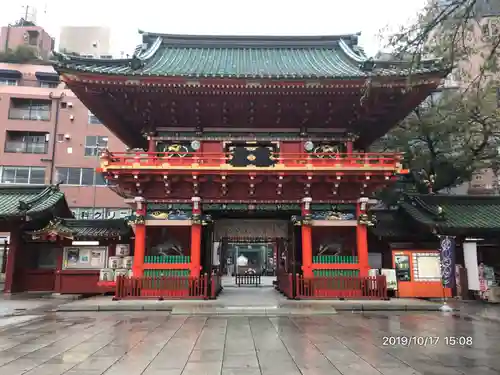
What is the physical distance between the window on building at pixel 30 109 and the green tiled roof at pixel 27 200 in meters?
20.0

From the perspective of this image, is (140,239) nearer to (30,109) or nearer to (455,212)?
(455,212)

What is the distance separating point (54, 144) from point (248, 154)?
30244mm

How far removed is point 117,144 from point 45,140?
23.2 ft

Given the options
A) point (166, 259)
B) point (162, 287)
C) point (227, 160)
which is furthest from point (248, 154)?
point (162, 287)

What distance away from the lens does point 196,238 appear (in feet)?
57.2

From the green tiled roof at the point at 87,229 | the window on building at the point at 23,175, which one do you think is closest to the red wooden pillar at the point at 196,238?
the green tiled roof at the point at 87,229

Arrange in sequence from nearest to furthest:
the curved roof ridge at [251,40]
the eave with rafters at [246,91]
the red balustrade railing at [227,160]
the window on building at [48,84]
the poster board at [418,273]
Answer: the eave with rafters at [246,91]
the red balustrade railing at [227,160]
the poster board at [418,273]
the curved roof ridge at [251,40]
the window on building at [48,84]

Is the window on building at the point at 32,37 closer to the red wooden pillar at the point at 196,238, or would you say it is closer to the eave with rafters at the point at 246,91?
the eave with rafters at the point at 246,91

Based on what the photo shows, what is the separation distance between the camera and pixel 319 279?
17125mm

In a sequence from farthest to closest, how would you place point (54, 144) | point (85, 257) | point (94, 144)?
point (94, 144) < point (54, 144) < point (85, 257)

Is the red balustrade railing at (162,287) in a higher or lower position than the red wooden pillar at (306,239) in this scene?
lower

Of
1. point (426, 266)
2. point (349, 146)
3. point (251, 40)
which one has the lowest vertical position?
point (426, 266)

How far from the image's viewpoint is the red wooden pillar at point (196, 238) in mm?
17203

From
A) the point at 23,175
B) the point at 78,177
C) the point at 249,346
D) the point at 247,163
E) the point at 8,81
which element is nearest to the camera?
the point at 249,346
